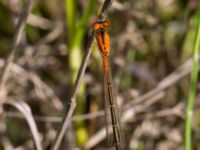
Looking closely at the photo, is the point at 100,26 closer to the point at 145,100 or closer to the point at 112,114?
the point at 112,114

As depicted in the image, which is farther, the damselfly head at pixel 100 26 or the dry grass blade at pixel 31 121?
the dry grass blade at pixel 31 121

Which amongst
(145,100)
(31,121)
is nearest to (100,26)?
(31,121)

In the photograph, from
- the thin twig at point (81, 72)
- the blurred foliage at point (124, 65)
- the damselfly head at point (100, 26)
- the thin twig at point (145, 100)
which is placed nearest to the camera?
the thin twig at point (81, 72)

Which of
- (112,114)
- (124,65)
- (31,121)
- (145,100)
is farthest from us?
(124,65)

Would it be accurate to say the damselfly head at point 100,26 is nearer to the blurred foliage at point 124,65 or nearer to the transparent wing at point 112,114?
the transparent wing at point 112,114

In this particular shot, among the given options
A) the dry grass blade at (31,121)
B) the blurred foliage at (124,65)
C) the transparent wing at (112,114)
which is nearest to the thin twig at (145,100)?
the blurred foliage at (124,65)

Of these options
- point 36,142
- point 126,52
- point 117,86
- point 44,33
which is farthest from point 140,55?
point 36,142

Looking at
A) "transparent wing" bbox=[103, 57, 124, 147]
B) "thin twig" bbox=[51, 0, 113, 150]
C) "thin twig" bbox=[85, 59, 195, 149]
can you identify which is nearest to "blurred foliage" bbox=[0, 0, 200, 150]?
"thin twig" bbox=[85, 59, 195, 149]

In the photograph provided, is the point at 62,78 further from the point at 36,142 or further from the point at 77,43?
the point at 36,142

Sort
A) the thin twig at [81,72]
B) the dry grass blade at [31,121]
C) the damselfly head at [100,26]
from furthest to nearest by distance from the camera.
A: the dry grass blade at [31,121] < the damselfly head at [100,26] < the thin twig at [81,72]
